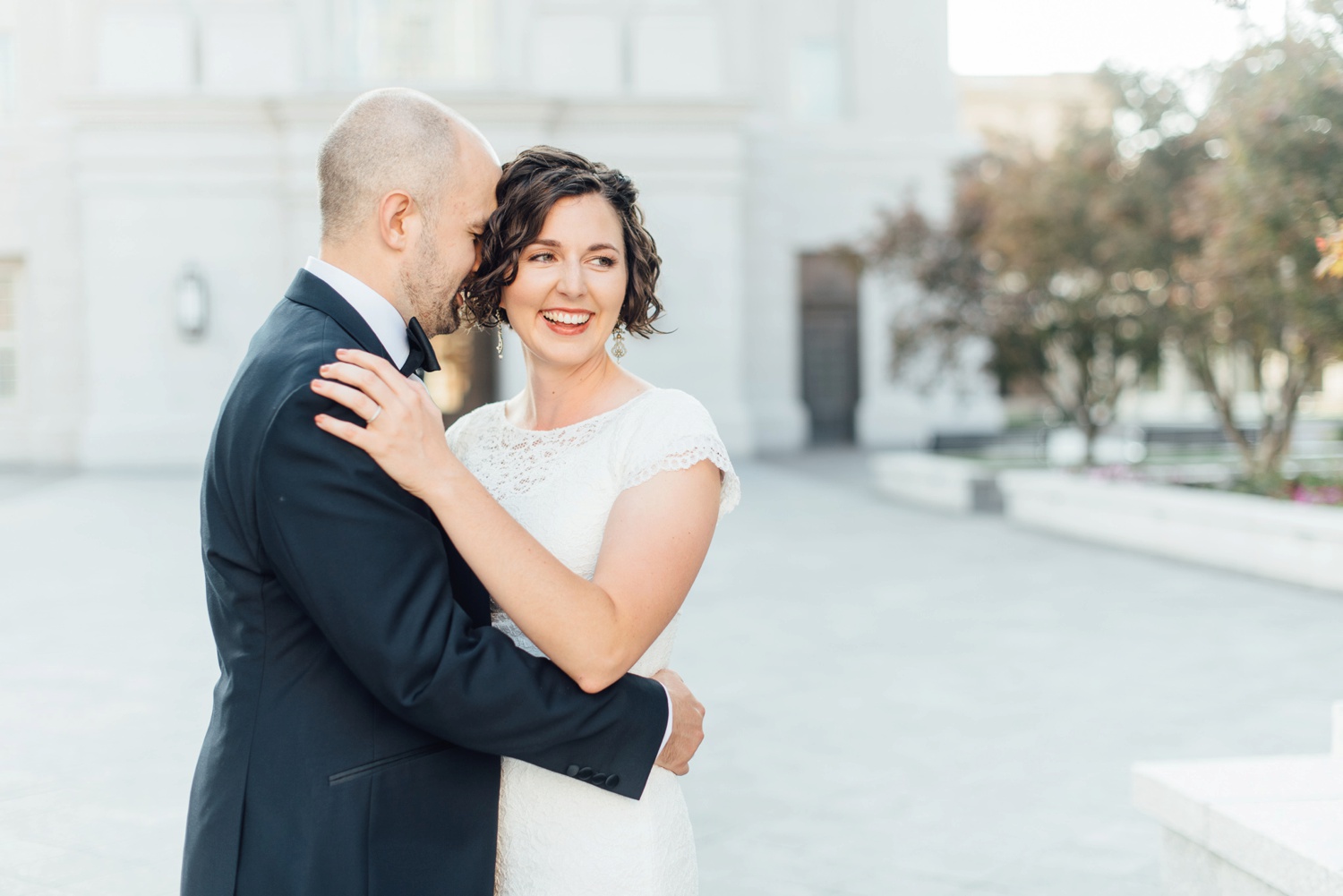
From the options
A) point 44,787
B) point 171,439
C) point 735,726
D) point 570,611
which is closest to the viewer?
point 570,611

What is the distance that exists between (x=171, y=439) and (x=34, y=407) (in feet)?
12.6

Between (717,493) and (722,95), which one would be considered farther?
(722,95)

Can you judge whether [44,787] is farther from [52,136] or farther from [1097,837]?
[52,136]

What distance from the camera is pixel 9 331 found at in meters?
22.8

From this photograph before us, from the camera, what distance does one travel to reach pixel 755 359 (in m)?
25.5

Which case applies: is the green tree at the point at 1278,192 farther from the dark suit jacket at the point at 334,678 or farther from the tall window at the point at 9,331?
the tall window at the point at 9,331


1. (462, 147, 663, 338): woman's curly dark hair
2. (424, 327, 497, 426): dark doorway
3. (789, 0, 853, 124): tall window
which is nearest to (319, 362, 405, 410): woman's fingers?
(462, 147, 663, 338): woman's curly dark hair

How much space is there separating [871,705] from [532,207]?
4887mm

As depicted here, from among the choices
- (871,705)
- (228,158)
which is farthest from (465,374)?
(871,705)

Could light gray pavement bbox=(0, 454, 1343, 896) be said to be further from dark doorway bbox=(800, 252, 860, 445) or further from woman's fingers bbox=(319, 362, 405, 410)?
dark doorway bbox=(800, 252, 860, 445)

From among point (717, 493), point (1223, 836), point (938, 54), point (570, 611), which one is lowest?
point (1223, 836)

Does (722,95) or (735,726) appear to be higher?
(722,95)

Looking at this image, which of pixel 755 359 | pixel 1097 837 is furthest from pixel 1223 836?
pixel 755 359

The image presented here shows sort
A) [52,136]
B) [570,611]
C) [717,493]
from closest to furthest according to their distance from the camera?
1. [570,611]
2. [717,493]
3. [52,136]
